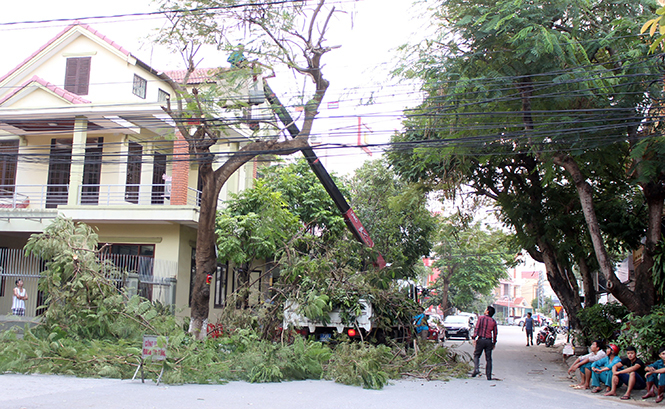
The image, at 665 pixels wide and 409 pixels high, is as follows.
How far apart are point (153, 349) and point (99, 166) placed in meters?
13.6

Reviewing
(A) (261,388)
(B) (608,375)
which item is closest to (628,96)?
(B) (608,375)

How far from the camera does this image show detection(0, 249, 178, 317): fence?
16594 millimetres

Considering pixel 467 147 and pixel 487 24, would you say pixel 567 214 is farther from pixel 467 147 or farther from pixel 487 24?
pixel 487 24

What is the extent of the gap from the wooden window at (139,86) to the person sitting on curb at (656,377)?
18875mm

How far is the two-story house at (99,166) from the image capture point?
1869 centimetres

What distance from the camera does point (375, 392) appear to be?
9.98 metres

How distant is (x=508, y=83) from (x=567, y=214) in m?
7.53

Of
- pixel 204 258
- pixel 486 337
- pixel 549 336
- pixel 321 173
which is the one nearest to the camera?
pixel 486 337

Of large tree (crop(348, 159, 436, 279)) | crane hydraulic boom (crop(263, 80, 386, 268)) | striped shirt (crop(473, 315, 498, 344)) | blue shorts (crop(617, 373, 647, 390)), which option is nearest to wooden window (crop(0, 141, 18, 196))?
crane hydraulic boom (crop(263, 80, 386, 268))

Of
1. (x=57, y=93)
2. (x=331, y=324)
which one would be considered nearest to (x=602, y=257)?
(x=331, y=324)

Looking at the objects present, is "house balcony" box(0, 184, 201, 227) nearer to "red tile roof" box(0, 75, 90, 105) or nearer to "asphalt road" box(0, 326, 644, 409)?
"red tile roof" box(0, 75, 90, 105)

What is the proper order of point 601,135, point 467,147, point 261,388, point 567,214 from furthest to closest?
point 567,214 → point 467,147 → point 601,135 → point 261,388

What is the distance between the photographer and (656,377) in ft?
34.3

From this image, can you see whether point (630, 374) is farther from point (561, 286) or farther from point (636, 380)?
point (561, 286)
